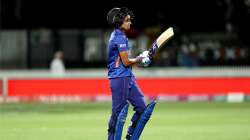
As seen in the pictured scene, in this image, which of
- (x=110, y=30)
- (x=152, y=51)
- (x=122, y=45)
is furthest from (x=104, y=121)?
(x=110, y=30)

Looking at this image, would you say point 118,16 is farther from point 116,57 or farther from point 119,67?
point 119,67

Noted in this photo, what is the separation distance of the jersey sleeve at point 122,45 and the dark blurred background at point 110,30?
16066 millimetres

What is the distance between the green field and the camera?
13680 millimetres

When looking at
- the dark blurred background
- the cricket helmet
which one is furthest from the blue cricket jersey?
the dark blurred background

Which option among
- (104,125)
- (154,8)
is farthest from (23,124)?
(154,8)

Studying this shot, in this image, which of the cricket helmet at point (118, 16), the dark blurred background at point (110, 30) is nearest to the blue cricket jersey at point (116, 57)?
the cricket helmet at point (118, 16)

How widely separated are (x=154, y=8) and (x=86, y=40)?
3.77m

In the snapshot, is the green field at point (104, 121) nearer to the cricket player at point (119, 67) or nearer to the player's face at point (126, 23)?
the cricket player at point (119, 67)

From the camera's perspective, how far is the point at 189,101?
2345cm

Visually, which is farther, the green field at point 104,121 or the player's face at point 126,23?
the green field at point 104,121

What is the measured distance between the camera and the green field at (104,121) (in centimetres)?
1368

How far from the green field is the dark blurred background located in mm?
6100

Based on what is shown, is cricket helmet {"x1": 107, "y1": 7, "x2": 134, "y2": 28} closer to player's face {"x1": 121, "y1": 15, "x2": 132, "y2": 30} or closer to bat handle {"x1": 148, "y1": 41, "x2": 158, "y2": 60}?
player's face {"x1": 121, "y1": 15, "x2": 132, "y2": 30}

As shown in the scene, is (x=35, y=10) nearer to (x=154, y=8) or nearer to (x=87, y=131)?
(x=154, y=8)
